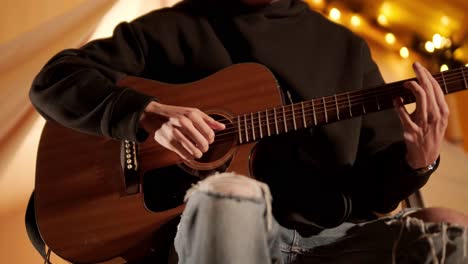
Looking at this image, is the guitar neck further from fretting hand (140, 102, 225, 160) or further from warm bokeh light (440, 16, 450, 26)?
warm bokeh light (440, 16, 450, 26)

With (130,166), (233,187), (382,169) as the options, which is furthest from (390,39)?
(233,187)

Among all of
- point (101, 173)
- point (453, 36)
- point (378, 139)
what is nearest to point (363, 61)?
point (378, 139)

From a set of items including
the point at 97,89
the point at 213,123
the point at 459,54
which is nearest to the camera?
the point at 213,123

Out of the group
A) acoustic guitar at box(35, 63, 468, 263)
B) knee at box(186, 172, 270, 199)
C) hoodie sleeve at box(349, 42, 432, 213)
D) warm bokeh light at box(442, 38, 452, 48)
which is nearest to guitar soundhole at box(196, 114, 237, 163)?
acoustic guitar at box(35, 63, 468, 263)

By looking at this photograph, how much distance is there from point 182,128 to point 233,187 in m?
0.36

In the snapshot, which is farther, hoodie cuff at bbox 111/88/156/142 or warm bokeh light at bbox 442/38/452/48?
warm bokeh light at bbox 442/38/452/48

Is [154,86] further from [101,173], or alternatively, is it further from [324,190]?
[324,190]

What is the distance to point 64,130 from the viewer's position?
A: 105 centimetres

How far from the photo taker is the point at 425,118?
862mm

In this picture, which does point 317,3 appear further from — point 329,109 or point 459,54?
point 329,109

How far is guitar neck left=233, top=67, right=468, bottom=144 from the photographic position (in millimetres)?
881

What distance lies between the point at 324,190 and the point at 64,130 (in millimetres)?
567

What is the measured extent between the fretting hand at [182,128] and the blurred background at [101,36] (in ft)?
1.76

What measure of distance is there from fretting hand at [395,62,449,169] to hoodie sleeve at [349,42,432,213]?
0.15 feet
